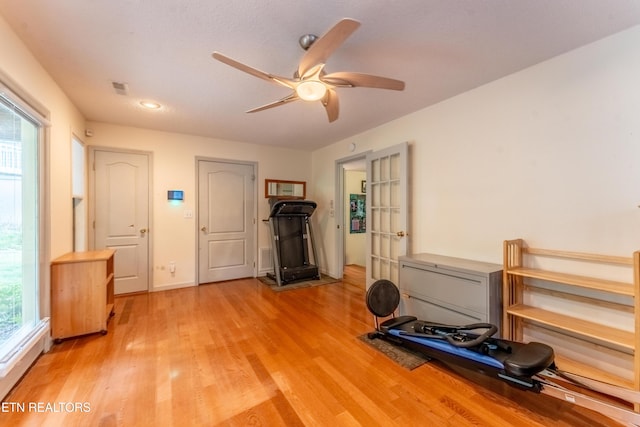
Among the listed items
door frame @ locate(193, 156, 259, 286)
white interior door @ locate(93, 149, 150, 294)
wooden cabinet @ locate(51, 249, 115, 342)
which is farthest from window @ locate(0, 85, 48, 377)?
door frame @ locate(193, 156, 259, 286)

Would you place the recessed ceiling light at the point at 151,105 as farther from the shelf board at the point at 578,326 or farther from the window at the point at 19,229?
the shelf board at the point at 578,326

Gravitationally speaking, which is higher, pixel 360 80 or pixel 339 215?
pixel 360 80

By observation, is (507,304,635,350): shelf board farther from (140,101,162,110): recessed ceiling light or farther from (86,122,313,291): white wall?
(86,122,313,291): white wall

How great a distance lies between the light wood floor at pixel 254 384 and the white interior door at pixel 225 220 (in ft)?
5.36

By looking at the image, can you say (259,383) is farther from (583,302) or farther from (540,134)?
(540,134)

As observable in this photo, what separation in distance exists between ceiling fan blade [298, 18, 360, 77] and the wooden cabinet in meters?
2.71

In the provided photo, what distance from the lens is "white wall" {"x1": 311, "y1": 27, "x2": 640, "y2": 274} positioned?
1.93 metres

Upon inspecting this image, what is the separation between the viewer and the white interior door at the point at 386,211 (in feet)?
11.2

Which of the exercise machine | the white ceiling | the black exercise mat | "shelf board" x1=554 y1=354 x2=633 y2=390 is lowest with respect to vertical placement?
the black exercise mat

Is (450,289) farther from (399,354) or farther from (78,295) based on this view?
(78,295)

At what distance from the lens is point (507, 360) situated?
175 cm

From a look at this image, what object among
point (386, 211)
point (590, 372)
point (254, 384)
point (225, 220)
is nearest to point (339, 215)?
point (386, 211)

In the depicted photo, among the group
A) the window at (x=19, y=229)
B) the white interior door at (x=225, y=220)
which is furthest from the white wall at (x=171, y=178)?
the window at (x=19, y=229)

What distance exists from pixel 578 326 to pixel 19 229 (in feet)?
13.8
